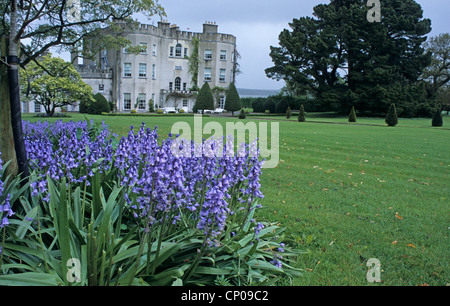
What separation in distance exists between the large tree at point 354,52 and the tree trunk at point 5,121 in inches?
1556

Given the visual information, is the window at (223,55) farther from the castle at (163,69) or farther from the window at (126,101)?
the window at (126,101)

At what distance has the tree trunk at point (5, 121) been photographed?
3.89 m

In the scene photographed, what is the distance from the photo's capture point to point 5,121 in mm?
3941

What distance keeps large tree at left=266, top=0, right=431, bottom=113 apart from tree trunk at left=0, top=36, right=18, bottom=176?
39.5 metres

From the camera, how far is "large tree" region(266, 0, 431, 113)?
40062mm

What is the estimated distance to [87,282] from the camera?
91.4 inches

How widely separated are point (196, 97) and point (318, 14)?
61.9 ft

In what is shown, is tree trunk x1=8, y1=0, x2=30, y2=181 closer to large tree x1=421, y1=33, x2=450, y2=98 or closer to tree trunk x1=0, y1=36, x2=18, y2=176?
tree trunk x1=0, y1=36, x2=18, y2=176

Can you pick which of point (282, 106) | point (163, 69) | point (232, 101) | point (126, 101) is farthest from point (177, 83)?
point (282, 106)

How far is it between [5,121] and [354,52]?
1730 inches

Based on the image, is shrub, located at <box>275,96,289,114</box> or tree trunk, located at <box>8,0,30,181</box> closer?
tree trunk, located at <box>8,0,30,181</box>

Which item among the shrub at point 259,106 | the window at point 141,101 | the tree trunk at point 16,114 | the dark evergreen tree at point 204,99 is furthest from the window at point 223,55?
the tree trunk at point 16,114

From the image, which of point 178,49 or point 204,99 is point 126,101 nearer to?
point 204,99

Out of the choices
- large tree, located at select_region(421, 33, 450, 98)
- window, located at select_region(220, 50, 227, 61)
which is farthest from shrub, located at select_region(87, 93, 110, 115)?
large tree, located at select_region(421, 33, 450, 98)
